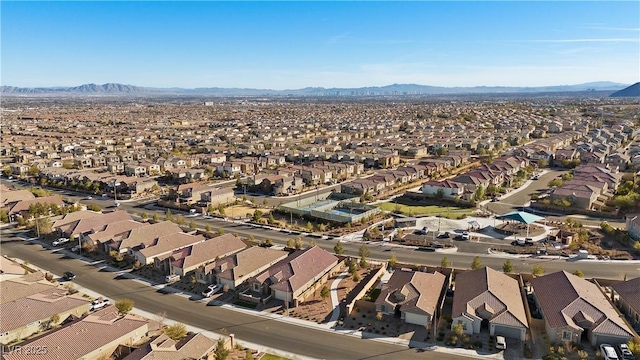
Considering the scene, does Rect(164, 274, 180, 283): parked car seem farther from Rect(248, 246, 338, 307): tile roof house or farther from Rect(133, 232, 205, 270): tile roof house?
Rect(248, 246, 338, 307): tile roof house

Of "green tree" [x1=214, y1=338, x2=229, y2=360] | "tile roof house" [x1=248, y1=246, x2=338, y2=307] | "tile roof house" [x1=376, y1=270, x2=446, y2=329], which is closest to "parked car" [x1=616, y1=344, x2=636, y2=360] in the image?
"tile roof house" [x1=376, y1=270, x2=446, y2=329]

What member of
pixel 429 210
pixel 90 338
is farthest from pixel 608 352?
pixel 429 210

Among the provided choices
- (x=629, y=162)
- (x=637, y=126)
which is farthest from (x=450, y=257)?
(x=637, y=126)

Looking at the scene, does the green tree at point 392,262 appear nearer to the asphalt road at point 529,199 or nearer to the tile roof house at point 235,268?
the tile roof house at point 235,268

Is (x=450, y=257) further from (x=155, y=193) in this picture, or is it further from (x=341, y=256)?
(x=155, y=193)

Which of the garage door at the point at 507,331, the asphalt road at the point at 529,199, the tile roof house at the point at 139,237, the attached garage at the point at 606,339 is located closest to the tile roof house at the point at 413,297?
the garage door at the point at 507,331

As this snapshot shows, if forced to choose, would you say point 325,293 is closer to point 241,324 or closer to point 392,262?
point 241,324

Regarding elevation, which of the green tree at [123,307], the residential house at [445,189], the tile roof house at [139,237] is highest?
the residential house at [445,189]
